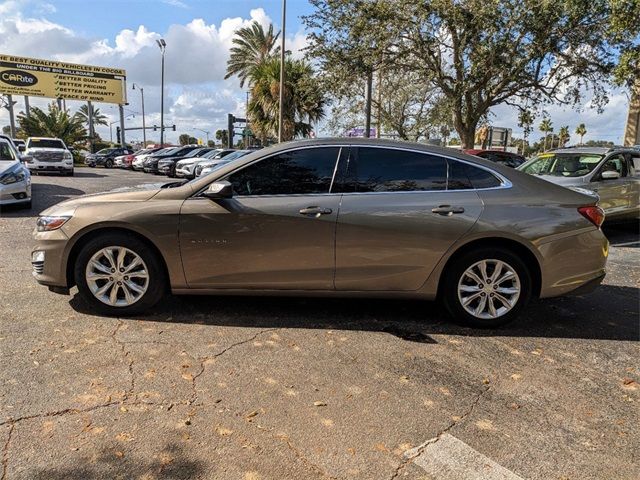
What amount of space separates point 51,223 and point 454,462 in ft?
12.2

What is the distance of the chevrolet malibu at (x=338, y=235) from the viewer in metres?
4.23

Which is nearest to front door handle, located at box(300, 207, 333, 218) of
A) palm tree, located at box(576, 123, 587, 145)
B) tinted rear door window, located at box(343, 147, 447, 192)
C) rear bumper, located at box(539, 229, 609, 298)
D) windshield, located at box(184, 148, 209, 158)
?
tinted rear door window, located at box(343, 147, 447, 192)

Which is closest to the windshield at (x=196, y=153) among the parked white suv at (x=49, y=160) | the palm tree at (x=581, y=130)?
the parked white suv at (x=49, y=160)

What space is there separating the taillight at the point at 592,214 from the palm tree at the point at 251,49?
3707 cm

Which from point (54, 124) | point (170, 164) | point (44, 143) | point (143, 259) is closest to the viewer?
point (143, 259)

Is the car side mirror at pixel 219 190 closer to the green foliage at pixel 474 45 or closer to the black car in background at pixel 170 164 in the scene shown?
the green foliage at pixel 474 45

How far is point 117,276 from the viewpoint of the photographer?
4363 millimetres

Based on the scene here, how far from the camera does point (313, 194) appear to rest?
14.1ft

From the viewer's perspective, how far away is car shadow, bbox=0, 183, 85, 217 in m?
10.4

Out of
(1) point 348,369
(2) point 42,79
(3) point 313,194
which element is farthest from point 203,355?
(2) point 42,79

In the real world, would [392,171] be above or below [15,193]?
above

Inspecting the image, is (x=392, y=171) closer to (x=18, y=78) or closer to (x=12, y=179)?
(x=12, y=179)

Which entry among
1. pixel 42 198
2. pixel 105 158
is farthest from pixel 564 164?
pixel 105 158

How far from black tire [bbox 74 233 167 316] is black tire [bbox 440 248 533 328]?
2.47 meters
